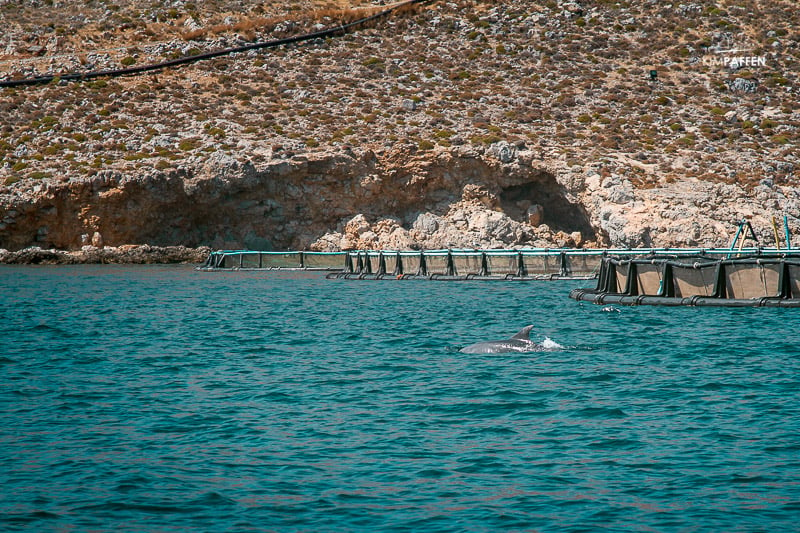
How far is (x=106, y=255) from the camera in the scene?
6838 centimetres

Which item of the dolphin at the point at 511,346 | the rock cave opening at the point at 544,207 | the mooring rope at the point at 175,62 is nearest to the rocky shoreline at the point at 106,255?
the rock cave opening at the point at 544,207

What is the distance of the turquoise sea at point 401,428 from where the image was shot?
10609mm

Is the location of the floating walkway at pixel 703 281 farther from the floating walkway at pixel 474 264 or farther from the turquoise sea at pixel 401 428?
the floating walkway at pixel 474 264

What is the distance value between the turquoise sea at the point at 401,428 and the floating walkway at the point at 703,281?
3742mm

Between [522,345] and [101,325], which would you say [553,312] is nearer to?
[522,345]

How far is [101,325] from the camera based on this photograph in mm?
30406

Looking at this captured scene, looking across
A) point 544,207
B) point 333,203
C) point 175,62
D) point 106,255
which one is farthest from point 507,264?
point 175,62

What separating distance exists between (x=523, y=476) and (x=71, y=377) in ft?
38.7

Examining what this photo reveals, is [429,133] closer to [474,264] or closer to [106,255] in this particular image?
[474,264]

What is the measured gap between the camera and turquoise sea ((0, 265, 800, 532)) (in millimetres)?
10609

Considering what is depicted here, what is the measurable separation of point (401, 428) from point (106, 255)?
58.4 metres

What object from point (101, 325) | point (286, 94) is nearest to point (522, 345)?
point (101, 325)

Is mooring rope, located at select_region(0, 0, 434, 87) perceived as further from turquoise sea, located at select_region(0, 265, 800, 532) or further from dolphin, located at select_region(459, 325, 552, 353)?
dolphin, located at select_region(459, 325, 552, 353)

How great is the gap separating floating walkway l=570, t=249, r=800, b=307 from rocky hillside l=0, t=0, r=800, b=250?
76.5 feet
